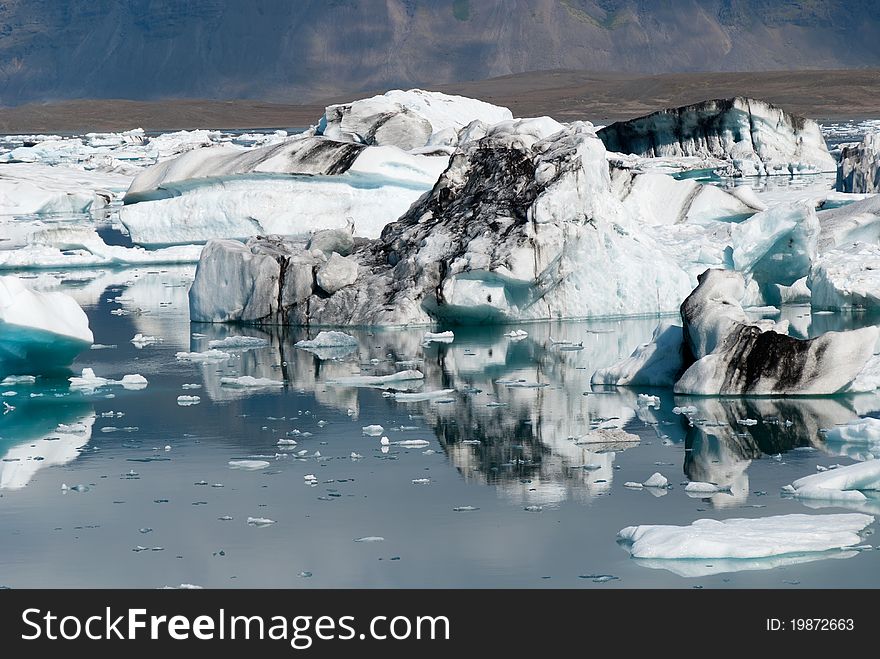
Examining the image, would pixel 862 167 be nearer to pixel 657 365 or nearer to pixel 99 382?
pixel 657 365

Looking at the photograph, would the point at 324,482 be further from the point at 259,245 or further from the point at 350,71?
the point at 350,71

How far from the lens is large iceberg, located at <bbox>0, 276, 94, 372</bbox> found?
8.88m

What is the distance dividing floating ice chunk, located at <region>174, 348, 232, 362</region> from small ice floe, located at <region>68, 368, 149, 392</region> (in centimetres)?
90

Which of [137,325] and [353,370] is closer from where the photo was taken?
[353,370]

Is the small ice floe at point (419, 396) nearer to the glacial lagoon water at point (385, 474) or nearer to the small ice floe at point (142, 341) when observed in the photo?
the glacial lagoon water at point (385, 474)

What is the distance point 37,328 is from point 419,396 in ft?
8.22

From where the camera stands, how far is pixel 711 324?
8492 mm

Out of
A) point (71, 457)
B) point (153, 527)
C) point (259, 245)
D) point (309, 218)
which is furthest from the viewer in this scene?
point (309, 218)

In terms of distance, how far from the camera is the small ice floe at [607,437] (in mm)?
7348

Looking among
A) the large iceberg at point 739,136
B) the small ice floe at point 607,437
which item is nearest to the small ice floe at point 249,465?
the small ice floe at point 607,437

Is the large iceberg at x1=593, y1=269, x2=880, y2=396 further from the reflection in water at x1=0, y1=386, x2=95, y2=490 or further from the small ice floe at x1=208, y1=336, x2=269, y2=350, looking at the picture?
the small ice floe at x1=208, y1=336, x2=269, y2=350
